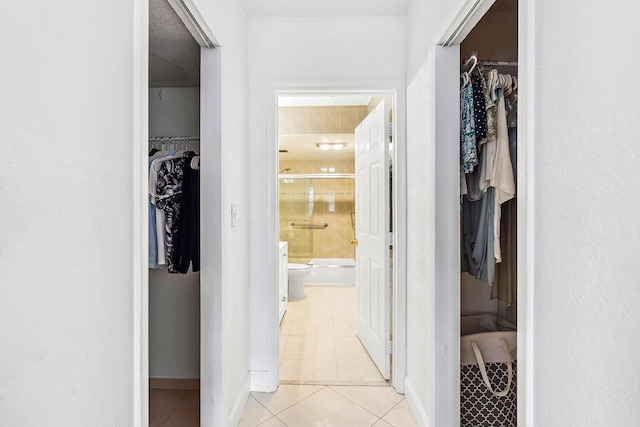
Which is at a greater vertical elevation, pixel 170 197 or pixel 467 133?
pixel 467 133

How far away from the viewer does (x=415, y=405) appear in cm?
214

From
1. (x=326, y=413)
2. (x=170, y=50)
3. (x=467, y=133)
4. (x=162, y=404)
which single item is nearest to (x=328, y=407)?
(x=326, y=413)

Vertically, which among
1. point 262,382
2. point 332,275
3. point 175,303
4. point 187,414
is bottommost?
point 187,414

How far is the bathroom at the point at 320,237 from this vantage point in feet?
9.64

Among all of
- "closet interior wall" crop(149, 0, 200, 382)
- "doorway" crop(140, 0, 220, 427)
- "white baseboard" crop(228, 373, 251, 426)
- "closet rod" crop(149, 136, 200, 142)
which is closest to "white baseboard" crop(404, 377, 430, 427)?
"white baseboard" crop(228, 373, 251, 426)

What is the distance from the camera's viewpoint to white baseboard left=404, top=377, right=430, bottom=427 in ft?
6.50

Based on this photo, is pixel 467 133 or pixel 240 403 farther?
pixel 240 403

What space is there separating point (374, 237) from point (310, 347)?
46.3 inches

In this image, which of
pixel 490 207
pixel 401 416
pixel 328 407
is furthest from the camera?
pixel 328 407

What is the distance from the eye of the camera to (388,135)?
2.63 m

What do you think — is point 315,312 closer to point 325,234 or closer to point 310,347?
point 310,347
